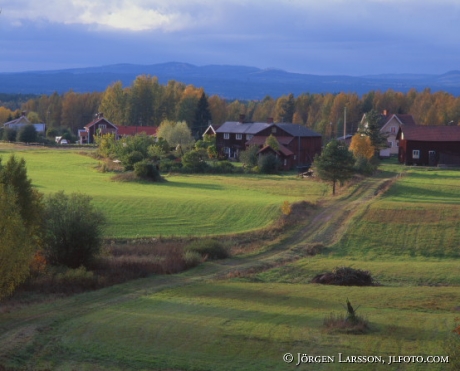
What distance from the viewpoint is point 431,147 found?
6950 centimetres

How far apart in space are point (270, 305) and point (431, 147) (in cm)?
5212

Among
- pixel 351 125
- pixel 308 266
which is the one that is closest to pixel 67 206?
pixel 308 266

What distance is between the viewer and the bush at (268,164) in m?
64.8

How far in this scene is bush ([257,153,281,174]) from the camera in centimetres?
6479

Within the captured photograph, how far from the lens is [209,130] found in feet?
285

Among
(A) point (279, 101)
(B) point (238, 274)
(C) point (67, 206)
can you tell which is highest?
(A) point (279, 101)

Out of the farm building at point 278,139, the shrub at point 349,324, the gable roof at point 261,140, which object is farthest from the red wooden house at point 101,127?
the shrub at point 349,324

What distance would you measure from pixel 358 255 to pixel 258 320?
1516 centimetres

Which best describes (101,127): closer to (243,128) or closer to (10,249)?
(243,128)

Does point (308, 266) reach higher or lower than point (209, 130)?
lower

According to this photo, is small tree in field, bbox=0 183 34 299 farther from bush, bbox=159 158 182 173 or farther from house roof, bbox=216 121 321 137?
house roof, bbox=216 121 321 137

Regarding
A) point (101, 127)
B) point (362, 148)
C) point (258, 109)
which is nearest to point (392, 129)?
point (362, 148)

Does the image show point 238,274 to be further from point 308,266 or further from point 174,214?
point 174,214

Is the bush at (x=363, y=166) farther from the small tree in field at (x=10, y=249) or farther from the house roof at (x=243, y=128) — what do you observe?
the small tree in field at (x=10, y=249)
